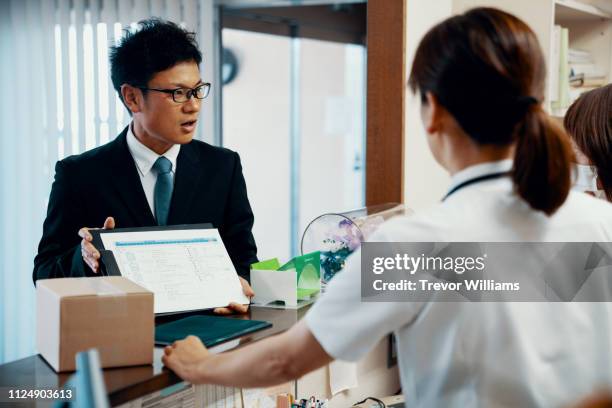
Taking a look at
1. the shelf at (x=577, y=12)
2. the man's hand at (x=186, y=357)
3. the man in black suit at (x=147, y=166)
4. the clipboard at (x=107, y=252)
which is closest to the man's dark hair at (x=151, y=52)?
the man in black suit at (x=147, y=166)

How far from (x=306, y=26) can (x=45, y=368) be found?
556 cm

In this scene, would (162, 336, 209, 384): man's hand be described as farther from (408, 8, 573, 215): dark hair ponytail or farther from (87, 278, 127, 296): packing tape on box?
(408, 8, 573, 215): dark hair ponytail

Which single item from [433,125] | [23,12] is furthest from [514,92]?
[23,12]

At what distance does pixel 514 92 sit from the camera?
115 cm

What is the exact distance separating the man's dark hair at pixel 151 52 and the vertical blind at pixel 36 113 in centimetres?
172

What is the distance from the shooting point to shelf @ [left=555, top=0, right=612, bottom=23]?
Answer: 324 centimetres

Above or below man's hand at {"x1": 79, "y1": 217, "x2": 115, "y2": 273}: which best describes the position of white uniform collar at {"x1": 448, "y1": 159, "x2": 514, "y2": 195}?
above

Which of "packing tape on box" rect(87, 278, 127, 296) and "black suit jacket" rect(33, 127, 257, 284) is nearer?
"packing tape on box" rect(87, 278, 127, 296)

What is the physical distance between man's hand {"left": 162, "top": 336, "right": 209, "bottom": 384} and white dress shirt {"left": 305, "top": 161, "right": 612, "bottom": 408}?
0.92 feet

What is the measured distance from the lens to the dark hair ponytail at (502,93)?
1.14 m

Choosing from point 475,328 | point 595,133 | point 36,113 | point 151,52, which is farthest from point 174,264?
point 36,113

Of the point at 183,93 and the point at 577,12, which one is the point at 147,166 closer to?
the point at 183,93

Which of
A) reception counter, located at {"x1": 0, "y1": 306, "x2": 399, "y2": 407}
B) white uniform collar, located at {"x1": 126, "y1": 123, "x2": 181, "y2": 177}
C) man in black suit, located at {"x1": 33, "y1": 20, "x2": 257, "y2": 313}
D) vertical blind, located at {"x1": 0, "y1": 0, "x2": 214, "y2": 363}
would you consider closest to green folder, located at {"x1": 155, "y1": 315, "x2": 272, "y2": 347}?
reception counter, located at {"x1": 0, "y1": 306, "x2": 399, "y2": 407}

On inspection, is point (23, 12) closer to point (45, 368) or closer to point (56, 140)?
point (56, 140)
